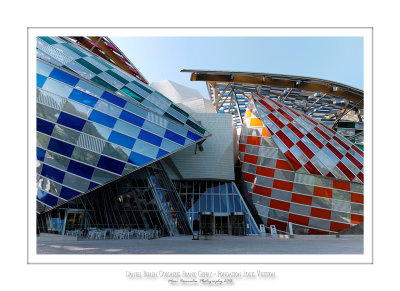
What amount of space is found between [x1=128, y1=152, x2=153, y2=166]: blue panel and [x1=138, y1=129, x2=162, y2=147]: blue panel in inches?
44.6

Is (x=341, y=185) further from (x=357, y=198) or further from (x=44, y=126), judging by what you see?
(x=44, y=126)

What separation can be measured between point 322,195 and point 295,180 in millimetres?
2190

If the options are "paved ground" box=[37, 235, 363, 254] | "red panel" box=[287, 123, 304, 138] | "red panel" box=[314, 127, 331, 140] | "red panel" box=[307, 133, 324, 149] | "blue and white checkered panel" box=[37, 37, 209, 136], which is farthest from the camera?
"red panel" box=[314, 127, 331, 140]

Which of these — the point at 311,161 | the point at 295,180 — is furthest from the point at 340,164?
the point at 295,180

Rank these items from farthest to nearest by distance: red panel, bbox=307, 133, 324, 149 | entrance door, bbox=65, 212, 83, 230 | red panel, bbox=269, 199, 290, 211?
1. red panel, bbox=307, 133, 324, 149
2. red panel, bbox=269, 199, 290, 211
3. entrance door, bbox=65, 212, 83, 230

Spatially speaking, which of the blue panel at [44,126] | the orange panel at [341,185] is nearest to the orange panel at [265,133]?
the orange panel at [341,185]

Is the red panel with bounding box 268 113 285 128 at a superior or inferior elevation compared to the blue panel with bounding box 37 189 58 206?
superior

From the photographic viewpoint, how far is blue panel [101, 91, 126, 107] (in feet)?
56.2

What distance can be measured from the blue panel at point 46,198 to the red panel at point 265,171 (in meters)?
15.4

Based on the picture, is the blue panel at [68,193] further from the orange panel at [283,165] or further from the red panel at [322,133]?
the red panel at [322,133]

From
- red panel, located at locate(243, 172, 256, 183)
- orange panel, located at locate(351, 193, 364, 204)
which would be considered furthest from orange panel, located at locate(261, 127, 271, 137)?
orange panel, located at locate(351, 193, 364, 204)

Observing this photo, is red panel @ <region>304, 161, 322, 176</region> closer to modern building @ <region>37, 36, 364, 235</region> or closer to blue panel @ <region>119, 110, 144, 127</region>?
modern building @ <region>37, 36, 364, 235</region>

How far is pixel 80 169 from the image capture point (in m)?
16.3

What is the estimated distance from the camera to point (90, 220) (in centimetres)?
1983
